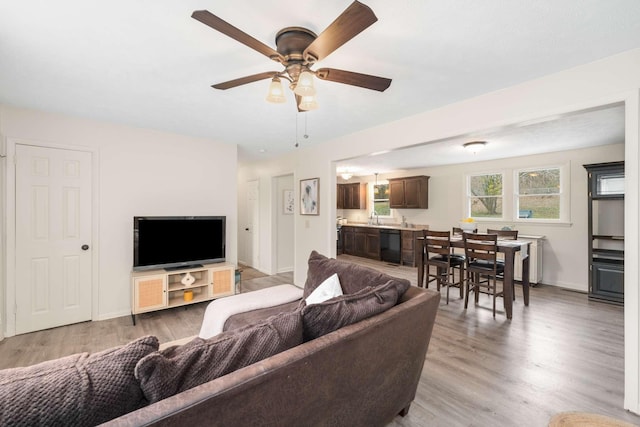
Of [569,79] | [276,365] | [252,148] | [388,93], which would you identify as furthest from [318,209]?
[276,365]

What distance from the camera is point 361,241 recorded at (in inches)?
301

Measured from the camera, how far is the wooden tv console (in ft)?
10.7

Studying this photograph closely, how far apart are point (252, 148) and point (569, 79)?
4.01m

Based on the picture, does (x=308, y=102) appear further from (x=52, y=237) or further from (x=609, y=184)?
(x=609, y=184)

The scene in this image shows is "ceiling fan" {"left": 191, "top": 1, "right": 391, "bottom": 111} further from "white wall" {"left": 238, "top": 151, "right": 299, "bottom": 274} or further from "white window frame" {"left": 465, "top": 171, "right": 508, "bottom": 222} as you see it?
"white window frame" {"left": 465, "top": 171, "right": 508, "bottom": 222}

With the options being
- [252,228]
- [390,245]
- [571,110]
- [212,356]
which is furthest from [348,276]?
[390,245]

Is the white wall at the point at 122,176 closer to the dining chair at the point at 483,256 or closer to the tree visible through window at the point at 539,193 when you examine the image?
the dining chair at the point at 483,256

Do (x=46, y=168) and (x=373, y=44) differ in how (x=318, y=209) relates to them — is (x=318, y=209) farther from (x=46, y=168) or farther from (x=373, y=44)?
(x=46, y=168)

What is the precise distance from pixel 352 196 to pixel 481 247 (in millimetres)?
5075

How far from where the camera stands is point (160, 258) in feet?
11.6

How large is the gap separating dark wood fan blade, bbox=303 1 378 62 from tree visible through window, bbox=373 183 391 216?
6.45m

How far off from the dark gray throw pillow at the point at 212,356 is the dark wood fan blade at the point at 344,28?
131cm

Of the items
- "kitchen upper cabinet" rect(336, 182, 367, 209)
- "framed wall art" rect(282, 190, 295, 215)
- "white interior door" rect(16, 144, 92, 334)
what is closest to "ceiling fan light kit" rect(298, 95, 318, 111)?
"white interior door" rect(16, 144, 92, 334)

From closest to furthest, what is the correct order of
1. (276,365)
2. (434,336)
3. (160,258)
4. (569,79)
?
(276,365)
(569,79)
(434,336)
(160,258)
